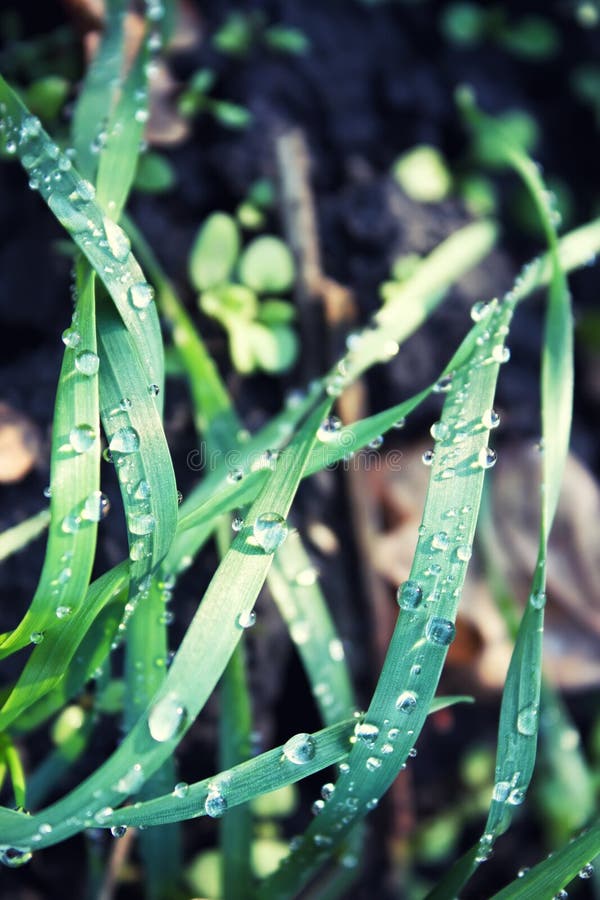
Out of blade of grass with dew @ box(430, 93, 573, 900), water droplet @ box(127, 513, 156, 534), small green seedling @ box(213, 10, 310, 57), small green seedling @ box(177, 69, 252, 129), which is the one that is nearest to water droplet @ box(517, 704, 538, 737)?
blade of grass with dew @ box(430, 93, 573, 900)

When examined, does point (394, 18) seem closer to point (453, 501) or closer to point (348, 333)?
point (348, 333)

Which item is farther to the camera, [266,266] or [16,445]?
[266,266]

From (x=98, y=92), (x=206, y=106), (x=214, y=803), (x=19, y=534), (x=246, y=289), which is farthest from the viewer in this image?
(x=206, y=106)

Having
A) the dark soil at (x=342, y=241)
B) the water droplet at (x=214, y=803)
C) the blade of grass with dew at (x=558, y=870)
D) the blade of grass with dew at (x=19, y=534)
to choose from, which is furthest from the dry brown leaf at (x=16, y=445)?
the blade of grass with dew at (x=558, y=870)

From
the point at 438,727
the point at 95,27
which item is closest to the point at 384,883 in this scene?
the point at 438,727

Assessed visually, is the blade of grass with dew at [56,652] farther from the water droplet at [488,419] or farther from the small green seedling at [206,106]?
the small green seedling at [206,106]

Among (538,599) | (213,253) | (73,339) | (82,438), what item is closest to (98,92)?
(213,253)

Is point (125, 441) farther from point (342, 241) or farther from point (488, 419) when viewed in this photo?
point (342, 241)
